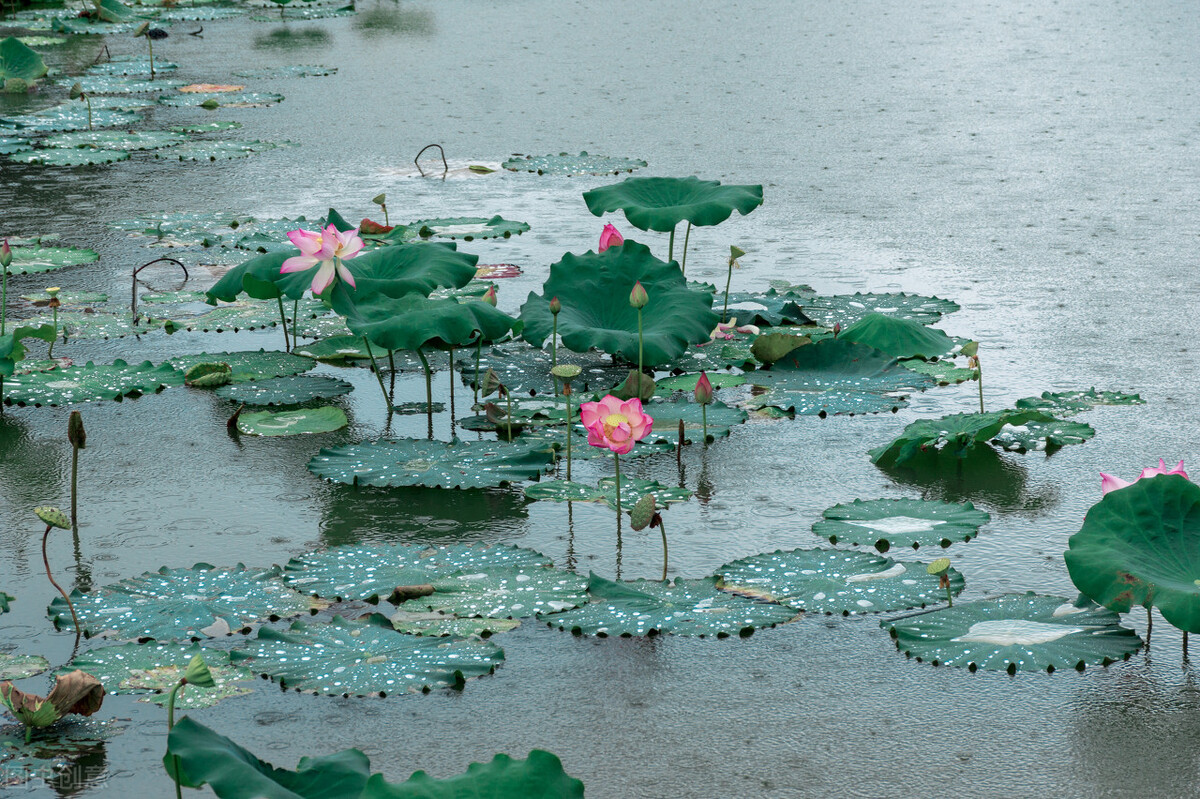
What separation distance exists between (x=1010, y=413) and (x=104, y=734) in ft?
5.34

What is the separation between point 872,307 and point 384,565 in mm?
1681

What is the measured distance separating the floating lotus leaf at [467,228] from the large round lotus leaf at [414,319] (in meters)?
1.17

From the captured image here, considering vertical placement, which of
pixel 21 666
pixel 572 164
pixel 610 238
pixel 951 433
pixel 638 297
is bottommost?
pixel 21 666

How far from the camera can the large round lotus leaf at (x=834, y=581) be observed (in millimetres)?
1868

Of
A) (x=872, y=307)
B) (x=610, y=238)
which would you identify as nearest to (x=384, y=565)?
(x=610, y=238)

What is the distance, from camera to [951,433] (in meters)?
2.39

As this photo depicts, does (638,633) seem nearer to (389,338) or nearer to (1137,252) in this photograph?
(389,338)

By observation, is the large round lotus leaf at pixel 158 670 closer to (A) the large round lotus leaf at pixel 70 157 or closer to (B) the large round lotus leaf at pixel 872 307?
(B) the large round lotus leaf at pixel 872 307

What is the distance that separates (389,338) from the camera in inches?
99.6

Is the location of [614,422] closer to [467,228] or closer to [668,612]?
[668,612]

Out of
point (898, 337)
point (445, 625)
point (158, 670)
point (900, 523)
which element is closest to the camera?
point (158, 670)

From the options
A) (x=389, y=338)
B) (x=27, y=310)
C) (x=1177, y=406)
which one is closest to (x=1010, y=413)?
(x=1177, y=406)

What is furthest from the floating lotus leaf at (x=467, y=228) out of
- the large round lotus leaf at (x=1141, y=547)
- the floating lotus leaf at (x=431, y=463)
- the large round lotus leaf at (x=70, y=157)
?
the large round lotus leaf at (x=1141, y=547)

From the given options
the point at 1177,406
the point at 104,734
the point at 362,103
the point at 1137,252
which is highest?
the point at 362,103
